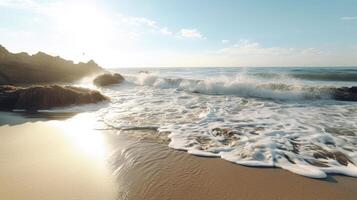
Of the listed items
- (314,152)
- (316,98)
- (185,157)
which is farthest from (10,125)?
(316,98)

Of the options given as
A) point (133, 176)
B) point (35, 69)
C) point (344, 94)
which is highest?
point (35, 69)

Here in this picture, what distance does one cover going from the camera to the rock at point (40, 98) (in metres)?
8.18

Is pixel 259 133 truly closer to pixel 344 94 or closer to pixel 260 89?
pixel 260 89

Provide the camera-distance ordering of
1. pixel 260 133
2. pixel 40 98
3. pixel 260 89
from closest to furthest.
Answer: pixel 260 133
pixel 40 98
pixel 260 89

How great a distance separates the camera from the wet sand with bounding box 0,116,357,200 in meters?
2.76

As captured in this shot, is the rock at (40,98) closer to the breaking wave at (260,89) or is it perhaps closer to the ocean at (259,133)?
the ocean at (259,133)

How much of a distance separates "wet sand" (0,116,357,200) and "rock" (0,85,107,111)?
13.7 ft

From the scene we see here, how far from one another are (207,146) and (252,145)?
88 cm

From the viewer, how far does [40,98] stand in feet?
27.8

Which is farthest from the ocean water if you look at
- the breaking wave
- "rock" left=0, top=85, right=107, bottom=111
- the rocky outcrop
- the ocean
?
the rocky outcrop

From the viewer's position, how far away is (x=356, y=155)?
388 centimetres

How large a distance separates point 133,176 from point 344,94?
1149cm

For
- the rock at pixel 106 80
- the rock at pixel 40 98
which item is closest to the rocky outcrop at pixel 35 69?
the rock at pixel 106 80

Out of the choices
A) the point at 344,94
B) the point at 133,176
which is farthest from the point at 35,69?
the point at 344,94
